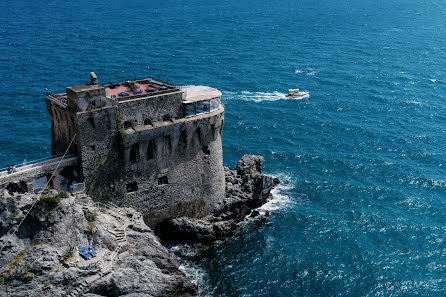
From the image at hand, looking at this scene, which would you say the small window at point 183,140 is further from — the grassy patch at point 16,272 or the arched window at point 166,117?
the grassy patch at point 16,272

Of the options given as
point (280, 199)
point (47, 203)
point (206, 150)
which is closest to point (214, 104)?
point (206, 150)

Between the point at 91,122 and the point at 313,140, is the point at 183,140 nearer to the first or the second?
the point at 91,122

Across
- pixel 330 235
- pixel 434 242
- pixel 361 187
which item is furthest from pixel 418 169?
pixel 330 235

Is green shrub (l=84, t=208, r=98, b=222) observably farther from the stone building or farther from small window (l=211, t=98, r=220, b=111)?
small window (l=211, t=98, r=220, b=111)

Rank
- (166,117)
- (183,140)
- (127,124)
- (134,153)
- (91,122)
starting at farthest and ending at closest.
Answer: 1. (183,140)
2. (166,117)
3. (134,153)
4. (127,124)
5. (91,122)

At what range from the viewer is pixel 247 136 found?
118 meters

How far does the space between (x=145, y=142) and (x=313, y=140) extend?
169 ft

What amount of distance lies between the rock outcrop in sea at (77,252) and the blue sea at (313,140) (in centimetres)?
881

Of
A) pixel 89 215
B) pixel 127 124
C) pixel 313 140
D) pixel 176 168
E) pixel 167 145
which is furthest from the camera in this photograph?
pixel 313 140

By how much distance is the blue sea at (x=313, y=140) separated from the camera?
7594 centimetres

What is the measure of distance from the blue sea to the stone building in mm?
10239

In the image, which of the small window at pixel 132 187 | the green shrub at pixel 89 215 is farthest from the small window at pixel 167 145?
the green shrub at pixel 89 215

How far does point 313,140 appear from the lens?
4572 inches

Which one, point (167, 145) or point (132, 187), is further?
point (167, 145)
